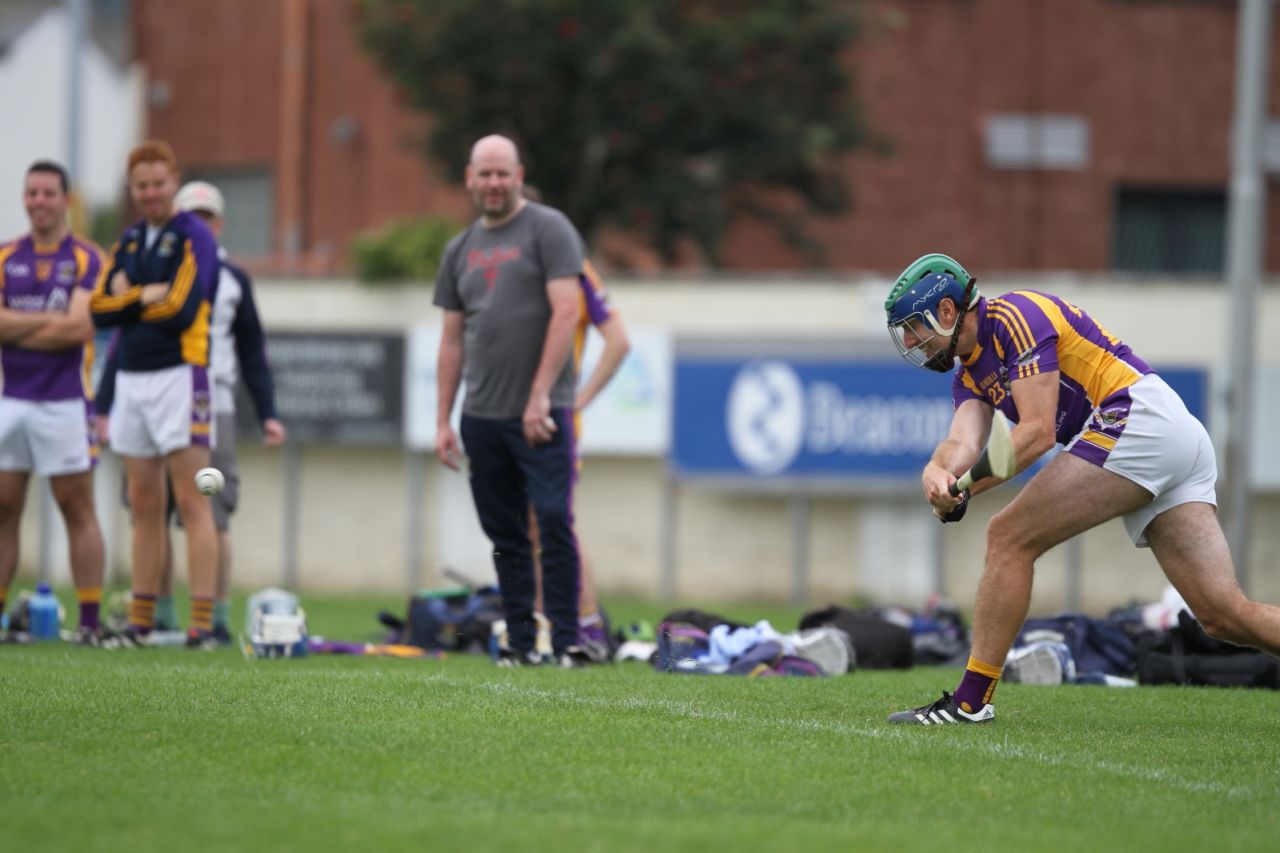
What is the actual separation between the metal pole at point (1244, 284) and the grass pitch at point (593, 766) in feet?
27.9

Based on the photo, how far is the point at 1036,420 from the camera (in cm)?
735

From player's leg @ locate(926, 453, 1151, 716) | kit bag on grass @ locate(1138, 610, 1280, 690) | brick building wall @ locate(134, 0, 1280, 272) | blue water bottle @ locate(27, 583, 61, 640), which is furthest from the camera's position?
brick building wall @ locate(134, 0, 1280, 272)

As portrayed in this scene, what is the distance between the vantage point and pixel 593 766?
661 centimetres

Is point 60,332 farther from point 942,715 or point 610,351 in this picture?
point 942,715

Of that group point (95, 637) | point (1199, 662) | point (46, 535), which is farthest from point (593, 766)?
point (46, 535)

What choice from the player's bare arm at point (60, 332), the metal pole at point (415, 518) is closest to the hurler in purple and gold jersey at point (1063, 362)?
the player's bare arm at point (60, 332)

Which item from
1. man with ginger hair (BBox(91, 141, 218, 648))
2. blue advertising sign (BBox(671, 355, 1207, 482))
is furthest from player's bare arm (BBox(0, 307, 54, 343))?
blue advertising sign (BBox(671, 355, 1207, 482))

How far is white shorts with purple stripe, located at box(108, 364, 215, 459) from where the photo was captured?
34.5ft

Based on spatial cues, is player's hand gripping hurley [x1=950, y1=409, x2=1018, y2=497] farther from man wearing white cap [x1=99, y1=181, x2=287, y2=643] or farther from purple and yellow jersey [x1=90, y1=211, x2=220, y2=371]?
man wearing white cap [x1=99, y1=181, x2=287, y2=643]

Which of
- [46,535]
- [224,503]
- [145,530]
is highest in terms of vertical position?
[224,503]

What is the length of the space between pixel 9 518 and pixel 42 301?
4.28 feet

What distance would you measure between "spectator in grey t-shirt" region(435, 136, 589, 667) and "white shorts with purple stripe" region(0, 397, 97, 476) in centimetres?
248

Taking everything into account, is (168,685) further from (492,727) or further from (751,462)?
(751,462)

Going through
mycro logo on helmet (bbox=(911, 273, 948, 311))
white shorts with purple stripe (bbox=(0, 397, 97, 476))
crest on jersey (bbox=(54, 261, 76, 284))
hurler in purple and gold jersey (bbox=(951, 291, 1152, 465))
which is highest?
crest on jersey (bbox=(54, 261, 76, 284))
